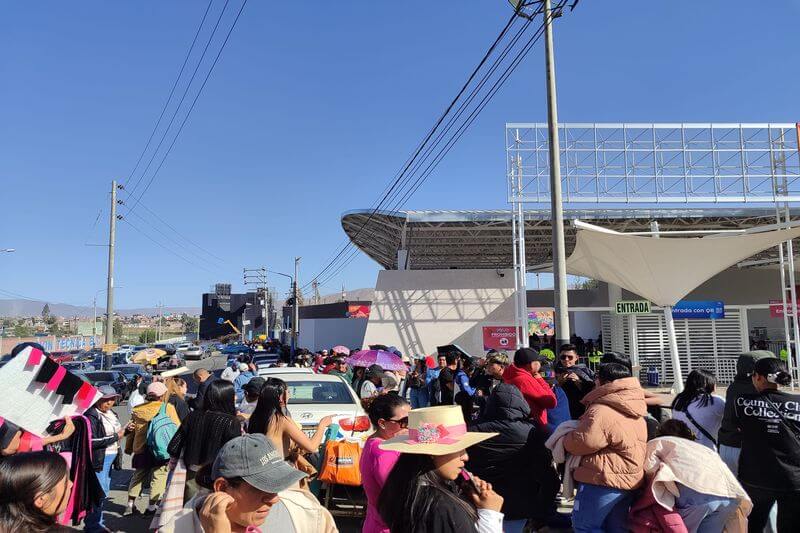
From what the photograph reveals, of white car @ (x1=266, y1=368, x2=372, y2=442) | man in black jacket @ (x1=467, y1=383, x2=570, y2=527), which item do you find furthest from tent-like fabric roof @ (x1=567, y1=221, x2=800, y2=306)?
man in black jacket @ (x1=467, y1=383, x2=570, y2=527)

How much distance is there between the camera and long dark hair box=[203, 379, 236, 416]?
4.35m

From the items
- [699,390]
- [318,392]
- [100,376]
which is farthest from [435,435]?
[100,376]

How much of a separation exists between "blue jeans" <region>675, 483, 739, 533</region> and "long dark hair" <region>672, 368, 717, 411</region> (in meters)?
1.70

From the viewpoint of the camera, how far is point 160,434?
6102 mm

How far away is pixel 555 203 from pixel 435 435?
8.07 meters

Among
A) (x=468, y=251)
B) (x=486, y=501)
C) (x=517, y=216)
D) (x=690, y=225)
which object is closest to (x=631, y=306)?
(x=517, y=216)

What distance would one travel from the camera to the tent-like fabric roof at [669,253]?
15.0 m

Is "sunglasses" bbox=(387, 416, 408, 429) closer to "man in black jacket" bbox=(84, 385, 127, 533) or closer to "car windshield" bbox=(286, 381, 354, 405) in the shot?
"man in black jacket" bbox=(84, 385, 127, 533)

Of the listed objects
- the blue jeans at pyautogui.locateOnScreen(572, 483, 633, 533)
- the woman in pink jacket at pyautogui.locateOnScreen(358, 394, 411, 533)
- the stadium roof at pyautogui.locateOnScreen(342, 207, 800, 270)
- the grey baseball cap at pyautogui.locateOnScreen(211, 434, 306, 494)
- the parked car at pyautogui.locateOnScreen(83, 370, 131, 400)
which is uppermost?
the stadium roof at pyautogui.locateOnScreen(342, 207, 800, 270)

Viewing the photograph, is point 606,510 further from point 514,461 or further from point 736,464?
point 736,464

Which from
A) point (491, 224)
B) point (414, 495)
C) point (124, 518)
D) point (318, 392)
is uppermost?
point (491, 224)

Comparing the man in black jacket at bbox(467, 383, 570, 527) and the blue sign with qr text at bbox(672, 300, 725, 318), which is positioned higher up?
the blue sign with qr text at bbox(672, 300, 725, 318)

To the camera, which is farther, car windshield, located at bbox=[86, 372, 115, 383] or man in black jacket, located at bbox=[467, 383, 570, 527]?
car windshield, located at bbox=[86, 372, 115, 383]

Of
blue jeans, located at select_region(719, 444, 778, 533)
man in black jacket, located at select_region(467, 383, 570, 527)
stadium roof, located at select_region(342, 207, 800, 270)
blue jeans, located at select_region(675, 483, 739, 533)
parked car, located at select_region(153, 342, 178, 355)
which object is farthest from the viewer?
parked car, located at select_region(153, 342, 178, 355)
